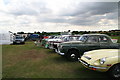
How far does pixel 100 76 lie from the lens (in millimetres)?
5406

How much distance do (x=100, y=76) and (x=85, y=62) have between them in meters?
0.84

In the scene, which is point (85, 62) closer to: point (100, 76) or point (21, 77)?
point (100, 76)

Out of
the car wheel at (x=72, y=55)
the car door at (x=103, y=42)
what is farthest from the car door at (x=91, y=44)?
the car wheel at (x=72, y=55)

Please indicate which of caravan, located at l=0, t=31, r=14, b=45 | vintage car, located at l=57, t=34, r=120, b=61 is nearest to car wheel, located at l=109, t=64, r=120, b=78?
vintage car, located at l=57, t=34, r=120, b=61

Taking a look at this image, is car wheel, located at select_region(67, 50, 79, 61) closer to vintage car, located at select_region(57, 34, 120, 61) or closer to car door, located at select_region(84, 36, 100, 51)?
vintage car, located at select_region(57, 34, 120, 61)

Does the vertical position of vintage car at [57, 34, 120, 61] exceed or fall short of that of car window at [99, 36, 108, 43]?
it falls short

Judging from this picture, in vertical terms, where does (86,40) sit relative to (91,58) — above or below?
above

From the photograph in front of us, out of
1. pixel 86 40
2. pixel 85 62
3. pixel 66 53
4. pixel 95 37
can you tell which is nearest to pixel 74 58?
pixel 66 53

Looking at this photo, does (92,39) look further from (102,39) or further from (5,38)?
(5,38)

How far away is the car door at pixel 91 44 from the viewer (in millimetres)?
7949

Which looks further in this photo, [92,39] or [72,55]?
[92,39]

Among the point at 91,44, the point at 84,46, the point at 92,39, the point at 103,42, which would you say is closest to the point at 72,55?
the point at 84,46

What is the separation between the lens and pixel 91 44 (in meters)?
7.98

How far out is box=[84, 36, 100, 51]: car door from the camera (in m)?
7.95
